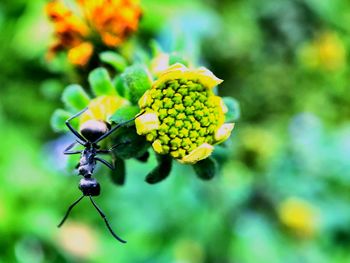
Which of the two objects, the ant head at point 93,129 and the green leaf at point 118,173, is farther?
the green leaf at point 118,173

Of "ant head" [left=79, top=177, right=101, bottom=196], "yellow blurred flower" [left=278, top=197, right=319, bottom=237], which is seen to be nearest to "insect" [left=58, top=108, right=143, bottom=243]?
"ant head" [left=79, top=177, right=101, bottom=196]

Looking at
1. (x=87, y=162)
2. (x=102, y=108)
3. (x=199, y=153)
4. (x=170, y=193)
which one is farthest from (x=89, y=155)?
(x=170, y=193)

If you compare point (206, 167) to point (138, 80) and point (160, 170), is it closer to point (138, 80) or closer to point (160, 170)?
point (160, 170)

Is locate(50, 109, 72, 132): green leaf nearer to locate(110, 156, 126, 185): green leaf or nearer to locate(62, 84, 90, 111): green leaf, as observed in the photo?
locate(62, 84, 90, 111): green leaf

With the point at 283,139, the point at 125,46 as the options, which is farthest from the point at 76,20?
the point at 283,139

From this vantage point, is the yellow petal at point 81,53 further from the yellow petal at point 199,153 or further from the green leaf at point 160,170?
the yellow petal at point 199,153

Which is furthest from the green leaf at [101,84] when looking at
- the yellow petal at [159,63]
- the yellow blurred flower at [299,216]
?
the yellow blurred flower at [299,216]
